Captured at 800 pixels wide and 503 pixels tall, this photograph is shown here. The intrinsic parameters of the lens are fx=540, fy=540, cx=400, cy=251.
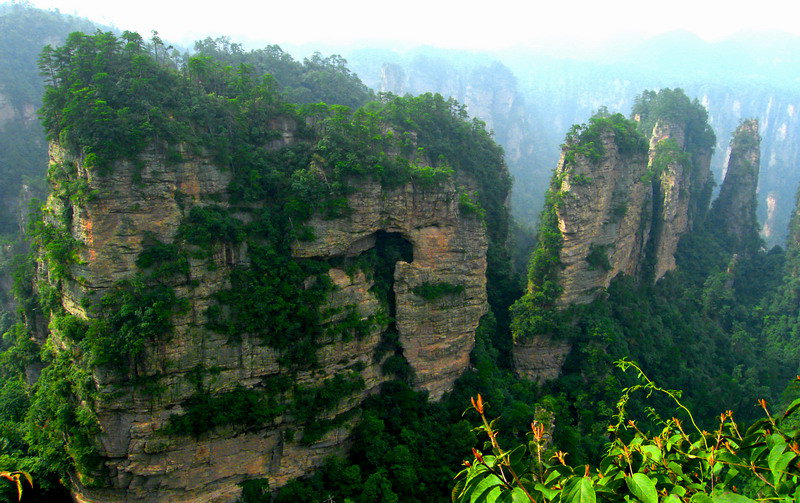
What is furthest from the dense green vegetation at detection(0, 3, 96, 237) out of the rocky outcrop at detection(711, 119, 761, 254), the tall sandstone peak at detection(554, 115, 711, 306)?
the rocky outcrop at detection(711, 119, 761, 254)

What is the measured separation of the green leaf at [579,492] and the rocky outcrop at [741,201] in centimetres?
4410

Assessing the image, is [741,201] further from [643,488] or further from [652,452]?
[643,488]

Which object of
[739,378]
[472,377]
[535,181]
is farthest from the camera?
[535,181]

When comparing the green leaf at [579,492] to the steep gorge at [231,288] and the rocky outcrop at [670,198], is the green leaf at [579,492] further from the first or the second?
the rocky outcrop at [670,198]

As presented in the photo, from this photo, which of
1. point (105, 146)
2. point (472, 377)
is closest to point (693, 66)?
point (472, 377)

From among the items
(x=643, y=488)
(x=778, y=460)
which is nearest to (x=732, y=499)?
(x=643, y=488)

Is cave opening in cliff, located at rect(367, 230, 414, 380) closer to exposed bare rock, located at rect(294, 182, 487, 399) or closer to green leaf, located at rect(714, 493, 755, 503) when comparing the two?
exposed bare rock, located at rect(294, 182, 487, 399)

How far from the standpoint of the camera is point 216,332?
16.2 metres

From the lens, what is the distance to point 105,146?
15008 millimetres

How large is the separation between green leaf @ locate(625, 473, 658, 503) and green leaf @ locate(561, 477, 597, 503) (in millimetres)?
290

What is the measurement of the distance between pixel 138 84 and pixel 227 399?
31.7 ft

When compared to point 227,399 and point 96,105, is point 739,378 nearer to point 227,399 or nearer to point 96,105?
point 227,399

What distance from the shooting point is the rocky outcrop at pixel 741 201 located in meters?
40.8

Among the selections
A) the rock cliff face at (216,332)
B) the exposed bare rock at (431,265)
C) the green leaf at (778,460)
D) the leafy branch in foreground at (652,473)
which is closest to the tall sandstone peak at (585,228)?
the exposed bare rock at (431,265)
